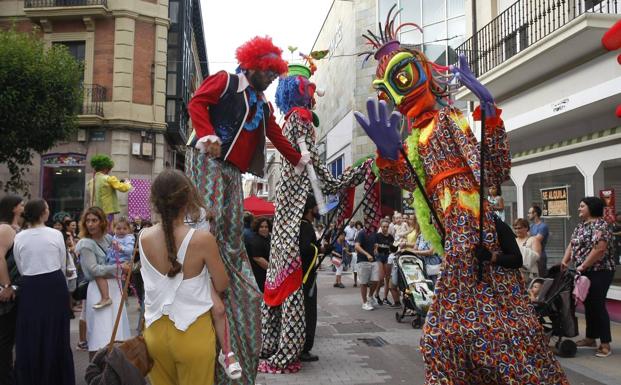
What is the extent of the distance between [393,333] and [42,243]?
4.73m

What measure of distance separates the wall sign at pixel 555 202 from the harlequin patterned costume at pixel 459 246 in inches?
265

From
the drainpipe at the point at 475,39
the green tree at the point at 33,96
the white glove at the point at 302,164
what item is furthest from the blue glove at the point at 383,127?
the green tree at the point at 33,96

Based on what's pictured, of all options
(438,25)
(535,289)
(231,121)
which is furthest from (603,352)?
(438,25)

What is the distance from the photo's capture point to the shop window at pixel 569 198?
9305 millimetres

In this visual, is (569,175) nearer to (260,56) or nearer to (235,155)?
(260,56)

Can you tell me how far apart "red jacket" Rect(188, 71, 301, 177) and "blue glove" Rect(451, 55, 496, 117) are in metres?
1.44

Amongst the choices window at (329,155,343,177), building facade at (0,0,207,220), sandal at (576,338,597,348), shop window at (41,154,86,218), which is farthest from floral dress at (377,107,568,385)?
window at (329,155,343,177)

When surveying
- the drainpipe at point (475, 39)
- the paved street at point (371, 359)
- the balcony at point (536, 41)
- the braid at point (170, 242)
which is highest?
the drainpipe at point (475, 39)

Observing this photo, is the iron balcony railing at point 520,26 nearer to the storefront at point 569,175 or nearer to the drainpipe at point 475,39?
the drainpipe at point 475,39

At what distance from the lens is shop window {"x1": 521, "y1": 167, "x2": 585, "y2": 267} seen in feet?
30.5

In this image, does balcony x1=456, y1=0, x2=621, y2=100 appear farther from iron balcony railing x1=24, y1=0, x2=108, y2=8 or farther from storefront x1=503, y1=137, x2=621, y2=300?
iron balcony railing x1=24, y1=0, x2=108, y2=8

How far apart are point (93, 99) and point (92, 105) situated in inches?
10.9

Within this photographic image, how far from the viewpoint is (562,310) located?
596 cm

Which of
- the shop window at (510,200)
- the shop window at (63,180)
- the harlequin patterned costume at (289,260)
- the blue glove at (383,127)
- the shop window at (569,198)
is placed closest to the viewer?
the blue glove at (383,127)
